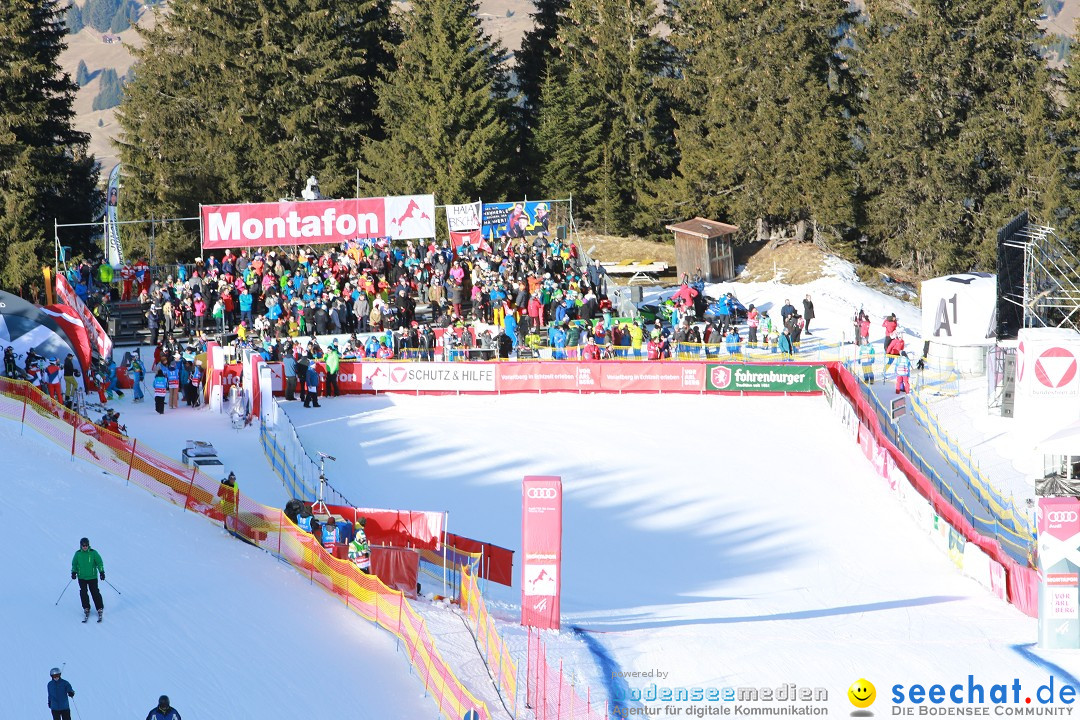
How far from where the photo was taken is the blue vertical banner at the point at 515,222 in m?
40.4

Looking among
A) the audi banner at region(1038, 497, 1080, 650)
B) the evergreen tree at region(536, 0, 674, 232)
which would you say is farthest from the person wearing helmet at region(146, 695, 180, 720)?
the evergreen tree at region(536, 0, 674, 232)

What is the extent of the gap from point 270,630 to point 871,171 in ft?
118

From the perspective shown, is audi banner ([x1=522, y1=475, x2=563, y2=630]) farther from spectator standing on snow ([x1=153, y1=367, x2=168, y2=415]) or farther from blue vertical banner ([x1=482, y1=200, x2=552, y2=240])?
blue vertical banner ([x1=482, y1=200, x2=552, y2=240])

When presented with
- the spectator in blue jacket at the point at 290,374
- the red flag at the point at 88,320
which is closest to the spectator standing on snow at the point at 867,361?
the spectator in blue jacket at the point at 290,374

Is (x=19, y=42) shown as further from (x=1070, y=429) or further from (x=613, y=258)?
(x=1070, y=429)

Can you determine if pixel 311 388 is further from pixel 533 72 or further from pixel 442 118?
pixel 533 72

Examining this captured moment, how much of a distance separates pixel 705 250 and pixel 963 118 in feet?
33.1

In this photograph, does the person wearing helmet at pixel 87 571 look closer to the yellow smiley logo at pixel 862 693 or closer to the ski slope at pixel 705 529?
the ski slope at pixel 705 529

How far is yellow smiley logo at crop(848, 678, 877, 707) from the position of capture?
55.5 feet

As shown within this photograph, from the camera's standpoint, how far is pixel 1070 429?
84.0 feet

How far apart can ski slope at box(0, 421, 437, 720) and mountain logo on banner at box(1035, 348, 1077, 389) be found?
48.9 ft

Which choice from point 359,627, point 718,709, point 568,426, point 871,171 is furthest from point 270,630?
point 871,171

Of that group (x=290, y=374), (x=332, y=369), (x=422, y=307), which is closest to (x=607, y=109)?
(x=422, y=307)

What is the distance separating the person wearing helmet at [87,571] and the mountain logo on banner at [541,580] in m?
5.27
